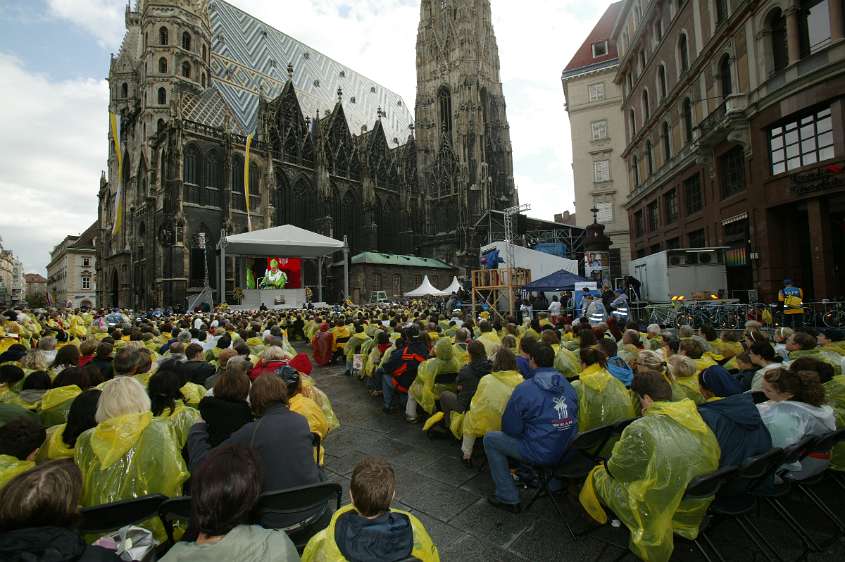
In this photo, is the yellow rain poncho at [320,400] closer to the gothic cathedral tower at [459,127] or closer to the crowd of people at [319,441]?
the crowd of people at [319,441]

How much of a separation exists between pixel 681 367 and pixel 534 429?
164cm

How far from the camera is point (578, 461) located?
388cm

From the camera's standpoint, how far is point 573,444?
11.3 ft

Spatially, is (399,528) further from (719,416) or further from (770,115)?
(770,115)

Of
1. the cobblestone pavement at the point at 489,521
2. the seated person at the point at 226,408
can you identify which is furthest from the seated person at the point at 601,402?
the seated person at the point at 226,408

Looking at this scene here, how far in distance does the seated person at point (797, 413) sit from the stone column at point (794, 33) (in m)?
16.0

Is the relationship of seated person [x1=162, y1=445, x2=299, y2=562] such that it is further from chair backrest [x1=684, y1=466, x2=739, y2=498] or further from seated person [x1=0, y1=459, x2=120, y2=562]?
chair backrest [x1=684, y1=466, x2=739, y2=498]

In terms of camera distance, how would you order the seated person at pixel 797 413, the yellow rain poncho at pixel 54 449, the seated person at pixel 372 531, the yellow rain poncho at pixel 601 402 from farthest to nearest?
the yellow rain poncho at pixel 601 402, the seated person at pixel 797 413, the yellow rain poncho at pixel 54 449, the seated person at pixel 372 531

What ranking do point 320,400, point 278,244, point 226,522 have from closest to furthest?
1. point 226,522
2. point 320,400
3. point 278,244

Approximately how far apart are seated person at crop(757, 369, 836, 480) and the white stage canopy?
2749cm

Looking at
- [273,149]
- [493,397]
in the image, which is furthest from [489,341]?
[273,149]

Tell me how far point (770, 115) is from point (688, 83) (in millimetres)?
6318

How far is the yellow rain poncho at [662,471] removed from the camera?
272 cm

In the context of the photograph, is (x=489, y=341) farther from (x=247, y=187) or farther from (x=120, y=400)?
(x=247, y=187)
